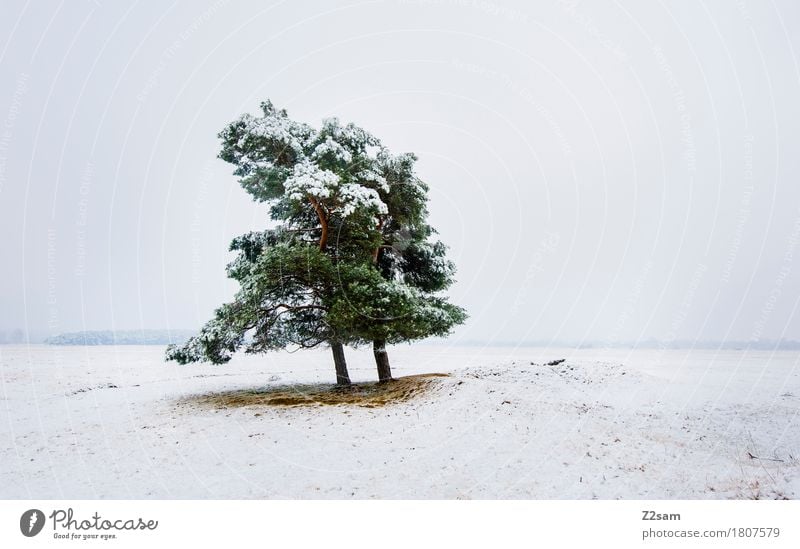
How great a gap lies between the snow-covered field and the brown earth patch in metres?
0.41

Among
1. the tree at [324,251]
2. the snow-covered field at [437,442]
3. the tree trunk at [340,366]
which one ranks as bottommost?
the snow-covered field at [437,442]

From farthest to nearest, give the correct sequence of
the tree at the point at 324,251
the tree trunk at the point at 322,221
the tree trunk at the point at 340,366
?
the tree trunk at the point at 340,366 < the tree trunk at the point at 322,221 < the tree at the point at 324,251

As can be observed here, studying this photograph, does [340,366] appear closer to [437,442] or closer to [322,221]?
[322,221]

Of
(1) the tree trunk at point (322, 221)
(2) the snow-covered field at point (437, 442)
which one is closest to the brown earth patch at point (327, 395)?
(2) the snow-covered field at point (437, 442)

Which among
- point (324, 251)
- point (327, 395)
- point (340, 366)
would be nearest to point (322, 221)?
point (324, 251)

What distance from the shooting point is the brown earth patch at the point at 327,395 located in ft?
26.2

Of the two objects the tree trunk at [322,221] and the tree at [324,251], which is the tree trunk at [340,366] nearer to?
A: the tree at [324,251]

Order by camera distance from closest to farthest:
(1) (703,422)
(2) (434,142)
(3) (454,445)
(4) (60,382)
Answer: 1. (3) (454,445)
2. (1) (703,422)
3. (2) (434,142)
4. (4) (60,382)

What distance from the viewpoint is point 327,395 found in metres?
8.77

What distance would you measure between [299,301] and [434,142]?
14.7ft

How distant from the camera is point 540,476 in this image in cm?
480

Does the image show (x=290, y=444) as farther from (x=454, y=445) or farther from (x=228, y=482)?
(x=454, y=445)

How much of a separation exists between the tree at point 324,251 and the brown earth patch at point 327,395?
0.55m
